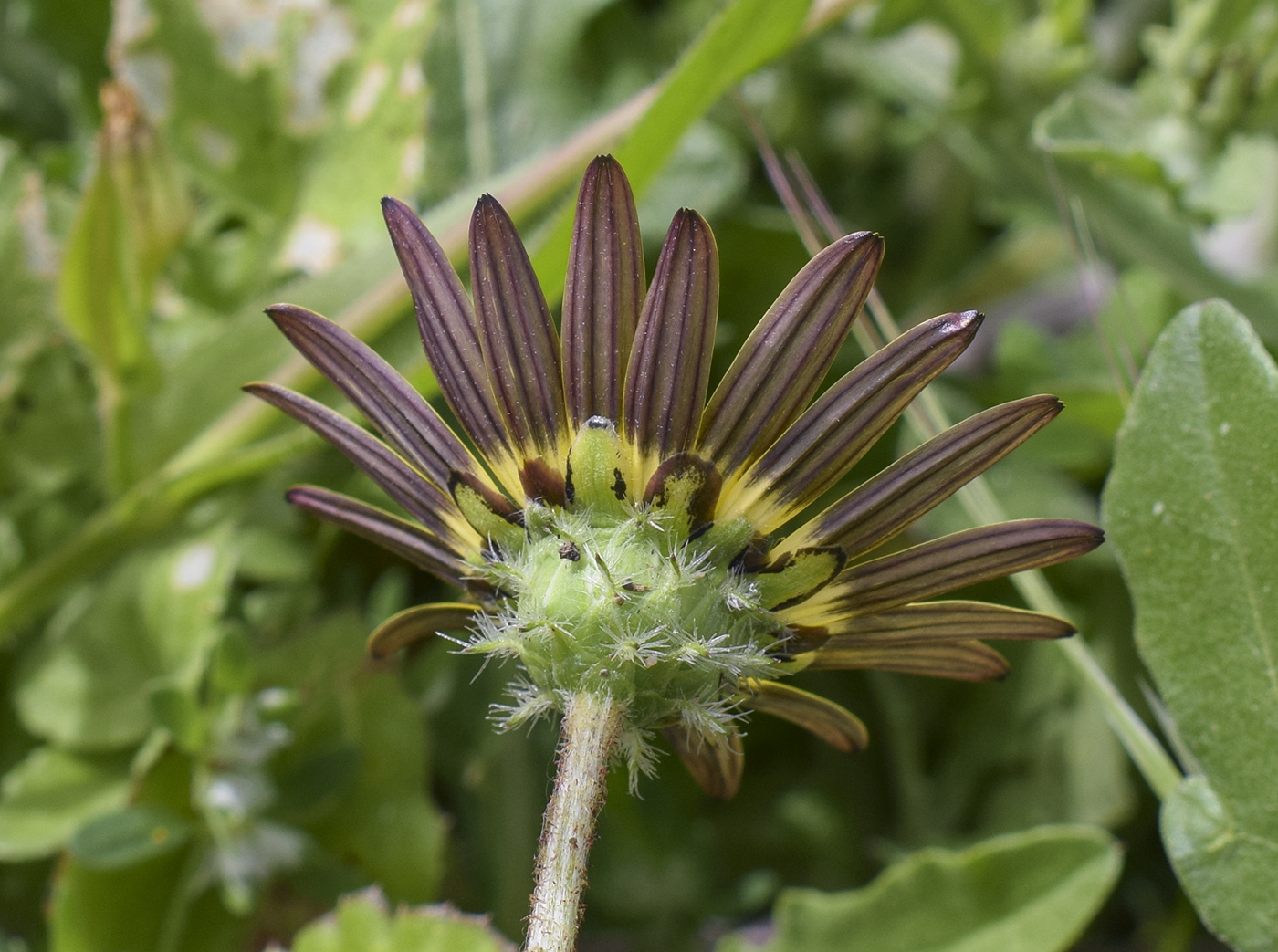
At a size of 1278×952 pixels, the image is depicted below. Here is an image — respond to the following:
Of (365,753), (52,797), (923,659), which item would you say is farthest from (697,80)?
(52,797)

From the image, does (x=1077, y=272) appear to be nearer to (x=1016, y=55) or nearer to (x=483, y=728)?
(x=1016, y=55)

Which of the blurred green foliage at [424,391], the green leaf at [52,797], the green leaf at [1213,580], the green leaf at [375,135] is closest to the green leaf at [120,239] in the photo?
the blurred green foliage at [424,391]

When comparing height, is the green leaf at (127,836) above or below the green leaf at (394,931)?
above

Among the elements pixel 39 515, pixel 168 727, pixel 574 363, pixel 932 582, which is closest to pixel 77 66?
pixel 39 515

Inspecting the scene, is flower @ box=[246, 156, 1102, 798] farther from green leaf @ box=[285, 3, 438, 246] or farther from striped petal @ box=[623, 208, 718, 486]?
green leaf @ box=[285, 3, 438, 246]

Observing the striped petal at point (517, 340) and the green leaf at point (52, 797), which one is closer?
the striped petal at point (517, 340)

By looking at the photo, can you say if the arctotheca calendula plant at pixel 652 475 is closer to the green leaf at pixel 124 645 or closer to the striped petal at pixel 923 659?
the striped petal at pixel 923 659

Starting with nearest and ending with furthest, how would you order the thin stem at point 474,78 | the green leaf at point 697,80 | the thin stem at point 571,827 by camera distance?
the thin stem at point 571,827
the green leaf at point 697,80
the thin stem at point 474,78
